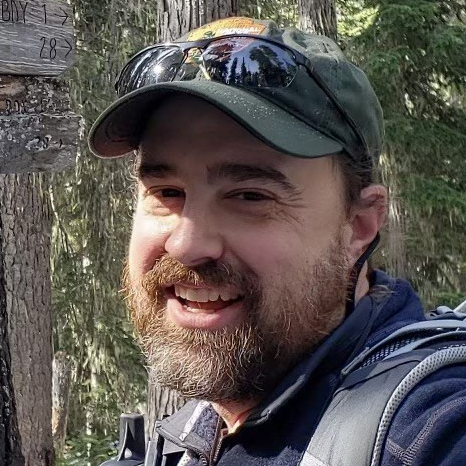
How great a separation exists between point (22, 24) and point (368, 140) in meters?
1.86

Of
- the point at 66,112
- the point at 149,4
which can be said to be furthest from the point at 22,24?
the point at 149,4

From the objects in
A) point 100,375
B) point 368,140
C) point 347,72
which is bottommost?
point 100,375

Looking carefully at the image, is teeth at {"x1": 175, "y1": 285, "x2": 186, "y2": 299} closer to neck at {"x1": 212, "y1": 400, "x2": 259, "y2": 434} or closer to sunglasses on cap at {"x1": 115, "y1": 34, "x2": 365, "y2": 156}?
neck at {"x1": 212, "y1": 400, "x2": 259, "y2": 434}

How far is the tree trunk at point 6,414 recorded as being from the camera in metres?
3.11

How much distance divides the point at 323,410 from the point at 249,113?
592 millimetres

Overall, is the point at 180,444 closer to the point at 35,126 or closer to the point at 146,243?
the point at 146,243

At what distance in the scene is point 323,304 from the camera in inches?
69.4

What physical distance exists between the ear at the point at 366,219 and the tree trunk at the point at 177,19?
3.97m

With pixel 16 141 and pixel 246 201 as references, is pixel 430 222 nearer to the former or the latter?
pixel 16 141

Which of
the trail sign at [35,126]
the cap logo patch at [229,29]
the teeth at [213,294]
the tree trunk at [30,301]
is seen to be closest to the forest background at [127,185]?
the tree trunk at [30,301]

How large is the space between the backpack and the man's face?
0.73ft

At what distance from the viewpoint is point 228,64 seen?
5.84ft

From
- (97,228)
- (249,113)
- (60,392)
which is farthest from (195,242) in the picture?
(60,392)

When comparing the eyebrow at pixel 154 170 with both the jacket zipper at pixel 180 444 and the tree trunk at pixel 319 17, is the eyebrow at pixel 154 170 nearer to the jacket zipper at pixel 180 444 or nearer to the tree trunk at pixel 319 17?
the jacket zipper at pixel 180 444
